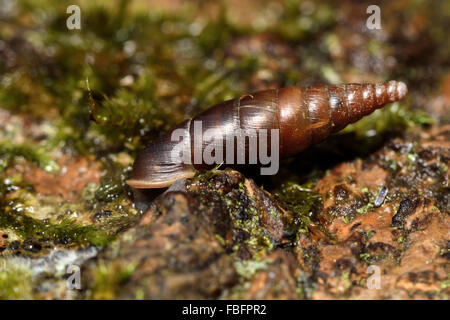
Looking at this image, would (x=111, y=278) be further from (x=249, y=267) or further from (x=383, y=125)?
(x=383, y=125)

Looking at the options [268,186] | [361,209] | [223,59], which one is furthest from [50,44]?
[361,209]

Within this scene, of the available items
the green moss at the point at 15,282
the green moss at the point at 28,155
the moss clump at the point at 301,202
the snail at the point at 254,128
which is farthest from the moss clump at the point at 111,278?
the green moss at the point at 28,155

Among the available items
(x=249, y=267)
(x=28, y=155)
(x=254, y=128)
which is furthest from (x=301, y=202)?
(x=28, y=155)

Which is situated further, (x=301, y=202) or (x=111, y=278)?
(x=301, y=202)

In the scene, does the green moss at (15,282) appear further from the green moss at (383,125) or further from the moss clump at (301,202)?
the green moss at (383,125)

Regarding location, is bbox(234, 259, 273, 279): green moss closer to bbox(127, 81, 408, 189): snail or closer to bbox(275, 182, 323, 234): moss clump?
bbox(275, 182, 323, 234): moss clump

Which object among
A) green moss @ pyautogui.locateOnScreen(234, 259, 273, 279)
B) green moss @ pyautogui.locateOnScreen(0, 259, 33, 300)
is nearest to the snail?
green moss @ pyautogui.locateOnScreen(234, 259, 273, 279)

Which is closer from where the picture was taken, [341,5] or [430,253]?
[430,253]

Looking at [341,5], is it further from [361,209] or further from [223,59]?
[361,209]
